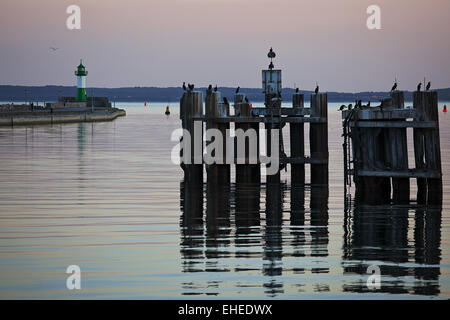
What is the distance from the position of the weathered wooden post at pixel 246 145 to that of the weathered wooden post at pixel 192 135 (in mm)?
1145

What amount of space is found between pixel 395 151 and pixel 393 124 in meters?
0.79

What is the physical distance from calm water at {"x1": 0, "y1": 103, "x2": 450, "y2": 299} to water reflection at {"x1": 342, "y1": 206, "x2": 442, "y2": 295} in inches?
0.9

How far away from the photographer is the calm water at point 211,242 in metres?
12.8

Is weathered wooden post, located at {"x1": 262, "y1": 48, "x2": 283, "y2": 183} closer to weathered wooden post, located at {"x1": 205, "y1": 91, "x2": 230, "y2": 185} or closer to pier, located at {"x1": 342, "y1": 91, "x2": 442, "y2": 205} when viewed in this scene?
weathered wooden post, located at {"x1": 205, "y1": 91, "x2": 230, "y2": 185}

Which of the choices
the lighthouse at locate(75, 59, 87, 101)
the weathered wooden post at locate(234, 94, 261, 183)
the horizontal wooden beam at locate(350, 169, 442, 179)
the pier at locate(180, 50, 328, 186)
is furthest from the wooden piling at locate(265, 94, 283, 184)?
the lighthouse at locate(75, 59, 87, 101)

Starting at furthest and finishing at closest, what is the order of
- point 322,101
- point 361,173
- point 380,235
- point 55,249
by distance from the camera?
point 322,101 → point 361,173 → point 380,235 → point 55,249

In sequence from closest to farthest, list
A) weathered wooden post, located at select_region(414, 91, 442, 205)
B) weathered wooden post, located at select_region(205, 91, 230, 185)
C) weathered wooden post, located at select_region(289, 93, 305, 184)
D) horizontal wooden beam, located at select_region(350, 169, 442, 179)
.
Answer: weathered wooden post, located at select_region(414, 91, 442, 205) → horizontal wooden beam, located at select_region(350, 169, 442, 179) → weathered wooden post, located at select_region(205, 91, 230, 185) → weathered wooden post, located at select_region(289, 93, 305, 184)

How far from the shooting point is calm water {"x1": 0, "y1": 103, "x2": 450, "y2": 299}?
504 inches

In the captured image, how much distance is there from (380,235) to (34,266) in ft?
22.6

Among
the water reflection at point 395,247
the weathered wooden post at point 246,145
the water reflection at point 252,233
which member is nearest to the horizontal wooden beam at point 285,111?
the weathered wooden post at point 246,145

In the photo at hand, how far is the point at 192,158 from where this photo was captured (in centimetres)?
2688

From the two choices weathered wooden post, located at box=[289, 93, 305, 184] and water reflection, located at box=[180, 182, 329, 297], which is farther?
weathered wooden post, located at box=[289, 93, 305, 184]
